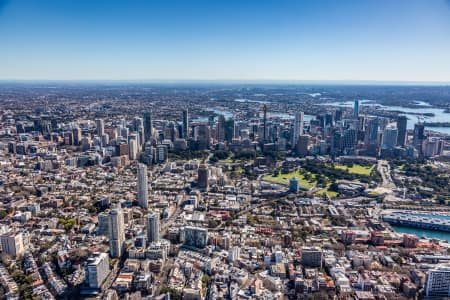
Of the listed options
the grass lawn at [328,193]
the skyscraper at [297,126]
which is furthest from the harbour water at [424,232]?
the skyscraper at [297,126]

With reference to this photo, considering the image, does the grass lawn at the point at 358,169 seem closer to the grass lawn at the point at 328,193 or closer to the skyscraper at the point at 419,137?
the grass lawn at the point at 328,193

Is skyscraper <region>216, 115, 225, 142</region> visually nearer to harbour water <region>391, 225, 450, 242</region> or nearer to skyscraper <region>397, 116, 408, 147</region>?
skyscraper <region>397, 116, 408, 147</region>

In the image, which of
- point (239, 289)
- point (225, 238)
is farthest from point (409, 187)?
point (239, 289)

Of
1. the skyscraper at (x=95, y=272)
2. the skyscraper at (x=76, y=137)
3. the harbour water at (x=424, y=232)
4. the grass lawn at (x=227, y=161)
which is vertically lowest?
the harbour water at (x=424, y=232)

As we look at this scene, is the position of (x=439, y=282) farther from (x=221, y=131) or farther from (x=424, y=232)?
(x=221, y=131)

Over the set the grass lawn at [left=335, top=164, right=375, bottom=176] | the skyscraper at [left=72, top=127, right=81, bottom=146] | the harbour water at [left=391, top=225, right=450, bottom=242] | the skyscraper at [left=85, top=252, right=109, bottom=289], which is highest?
the skyscraper at [left=72, top=127, right=81, bottom=146]

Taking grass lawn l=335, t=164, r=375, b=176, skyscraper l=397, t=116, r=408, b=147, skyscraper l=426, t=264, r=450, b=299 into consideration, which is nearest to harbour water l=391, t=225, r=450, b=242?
skyscraper l=426, t=264, r=450, b=299

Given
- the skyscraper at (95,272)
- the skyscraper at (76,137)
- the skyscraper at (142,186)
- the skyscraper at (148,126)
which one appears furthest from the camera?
the skyscraper at (148,126)

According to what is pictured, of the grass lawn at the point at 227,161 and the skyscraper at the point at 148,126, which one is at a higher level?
the skyscraper at the point at 148,126

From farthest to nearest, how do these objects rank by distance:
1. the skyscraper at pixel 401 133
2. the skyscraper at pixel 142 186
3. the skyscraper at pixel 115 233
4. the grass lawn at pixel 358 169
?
the skyscraper at pixel 401 133 < the grass lawn at pixel 358 169 < the skyscraper at pixel 142 186 < the skyscraper at pixel 115 233
